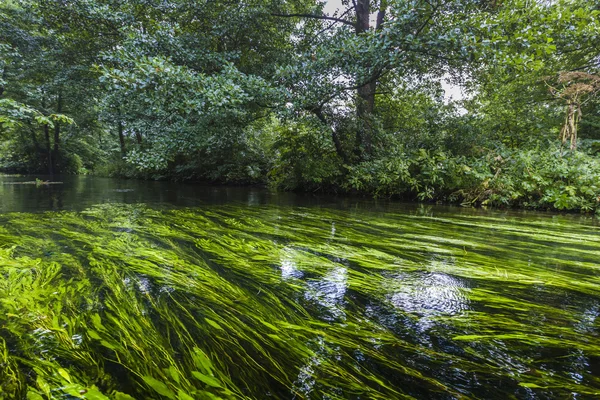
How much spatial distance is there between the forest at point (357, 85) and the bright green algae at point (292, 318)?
3.12m

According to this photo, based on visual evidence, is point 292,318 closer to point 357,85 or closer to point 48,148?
point 357,85

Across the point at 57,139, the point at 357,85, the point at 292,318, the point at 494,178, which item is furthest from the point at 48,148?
the point at 494,178

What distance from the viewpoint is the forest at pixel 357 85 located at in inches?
201

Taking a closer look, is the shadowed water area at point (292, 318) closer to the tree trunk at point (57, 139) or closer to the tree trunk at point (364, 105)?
the tree trunk at point (364, 105)

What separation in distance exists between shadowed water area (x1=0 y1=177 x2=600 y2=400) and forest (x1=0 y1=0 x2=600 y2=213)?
10.2 feet

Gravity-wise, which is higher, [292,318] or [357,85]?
[357,85]

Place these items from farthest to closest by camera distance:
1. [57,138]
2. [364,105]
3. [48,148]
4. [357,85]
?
[48,148] < [57,138] < [364,105] < [357,85]

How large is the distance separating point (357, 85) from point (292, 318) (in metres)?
6.44

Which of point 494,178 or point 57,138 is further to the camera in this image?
point 57,138

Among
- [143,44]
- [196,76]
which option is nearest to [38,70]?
[143,44]

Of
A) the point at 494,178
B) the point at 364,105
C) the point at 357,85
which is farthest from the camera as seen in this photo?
the point at 364,105

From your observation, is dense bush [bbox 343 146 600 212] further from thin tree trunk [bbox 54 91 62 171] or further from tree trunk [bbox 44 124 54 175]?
tree trunk [bbox 44 124 54 175]

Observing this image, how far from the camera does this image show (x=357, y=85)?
664cm

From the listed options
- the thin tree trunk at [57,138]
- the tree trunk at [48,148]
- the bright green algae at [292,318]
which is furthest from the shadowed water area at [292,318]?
the tree trunk at [48,148]
